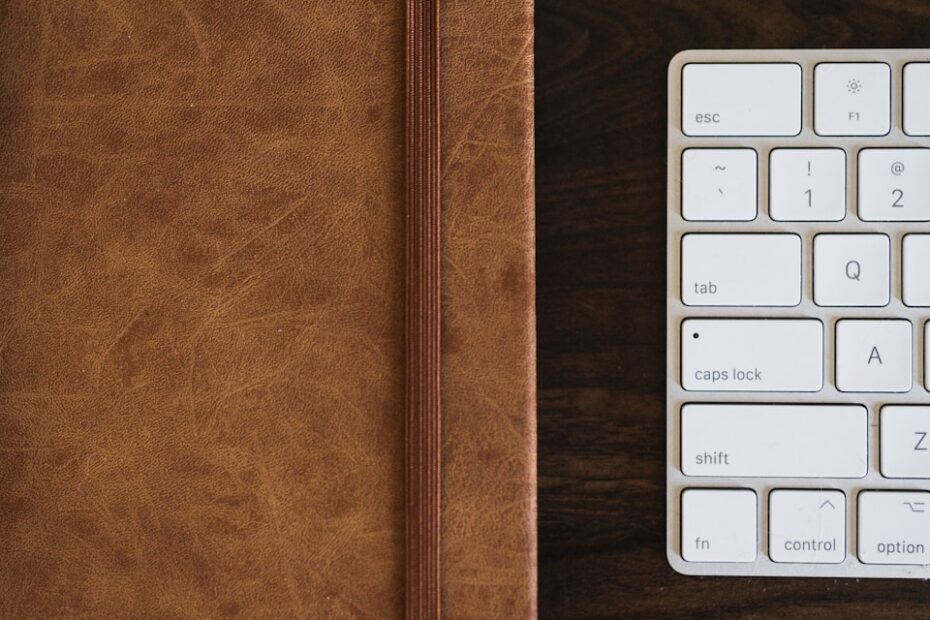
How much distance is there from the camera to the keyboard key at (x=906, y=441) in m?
0.35

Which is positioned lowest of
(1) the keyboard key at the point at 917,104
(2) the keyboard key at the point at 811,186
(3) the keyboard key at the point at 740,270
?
(3) the keyboard key at the point at 740,270

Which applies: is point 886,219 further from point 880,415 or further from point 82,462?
point 82,462

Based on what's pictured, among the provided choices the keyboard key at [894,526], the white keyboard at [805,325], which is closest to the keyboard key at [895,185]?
the white keyboard at [805,325]

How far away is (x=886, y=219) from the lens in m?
0.35

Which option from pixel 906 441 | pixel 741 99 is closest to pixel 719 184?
pixel 741 99

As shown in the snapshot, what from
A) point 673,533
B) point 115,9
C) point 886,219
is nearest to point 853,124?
point 886,219

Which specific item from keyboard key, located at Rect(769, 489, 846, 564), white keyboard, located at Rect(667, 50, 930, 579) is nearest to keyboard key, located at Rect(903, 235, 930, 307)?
white keyboard, located at Rect(667, 50, 930, 579)

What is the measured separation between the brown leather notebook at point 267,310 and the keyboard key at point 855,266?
0.16m

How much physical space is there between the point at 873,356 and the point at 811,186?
88 mm

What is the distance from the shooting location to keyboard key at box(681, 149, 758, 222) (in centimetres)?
35

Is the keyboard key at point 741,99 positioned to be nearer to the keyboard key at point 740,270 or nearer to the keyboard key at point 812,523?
the keyboard key at point 740,270

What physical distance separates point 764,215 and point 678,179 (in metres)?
0.05

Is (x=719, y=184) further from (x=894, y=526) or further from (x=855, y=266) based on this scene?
(x=894, y=526)

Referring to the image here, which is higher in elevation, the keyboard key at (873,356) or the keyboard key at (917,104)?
the keyboard key at (917,104)
